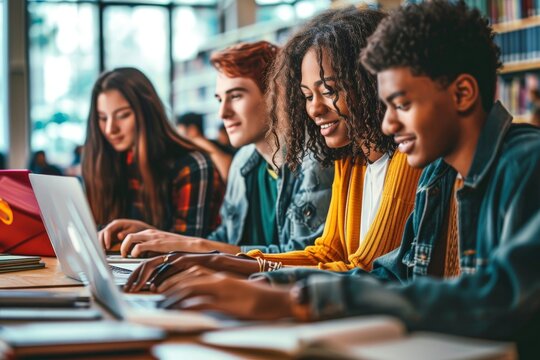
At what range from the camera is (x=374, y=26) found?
74.5 inches

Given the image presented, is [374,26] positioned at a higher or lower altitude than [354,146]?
higher

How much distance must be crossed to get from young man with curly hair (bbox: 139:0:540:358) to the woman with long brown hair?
156 centimetres

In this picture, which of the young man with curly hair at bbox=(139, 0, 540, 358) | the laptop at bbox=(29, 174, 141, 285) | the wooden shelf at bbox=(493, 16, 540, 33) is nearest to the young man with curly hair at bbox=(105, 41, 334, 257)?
the laptop at bbox=(29, 174, 141, 285)

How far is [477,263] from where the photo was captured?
4.14 feet

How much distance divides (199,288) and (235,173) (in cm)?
182

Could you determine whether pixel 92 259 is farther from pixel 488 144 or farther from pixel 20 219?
pixel 20 219

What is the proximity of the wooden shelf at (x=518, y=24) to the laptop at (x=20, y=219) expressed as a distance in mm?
3633

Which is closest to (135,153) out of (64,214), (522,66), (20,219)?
(20,219)

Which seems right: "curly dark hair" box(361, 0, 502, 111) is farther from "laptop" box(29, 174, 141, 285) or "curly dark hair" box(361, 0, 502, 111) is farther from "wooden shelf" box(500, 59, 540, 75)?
"wooden shelf" box(500, 59, 540, 75)

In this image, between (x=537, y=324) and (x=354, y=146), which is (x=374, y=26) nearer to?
(x=354, y=146)

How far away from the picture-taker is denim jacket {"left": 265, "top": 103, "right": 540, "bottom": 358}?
0.96m

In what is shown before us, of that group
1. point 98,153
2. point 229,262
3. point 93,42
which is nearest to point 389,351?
point 229,262

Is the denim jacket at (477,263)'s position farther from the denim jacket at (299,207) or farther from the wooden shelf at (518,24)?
the wooden shelf at (518,24)

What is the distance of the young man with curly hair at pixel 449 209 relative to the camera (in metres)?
0.96
